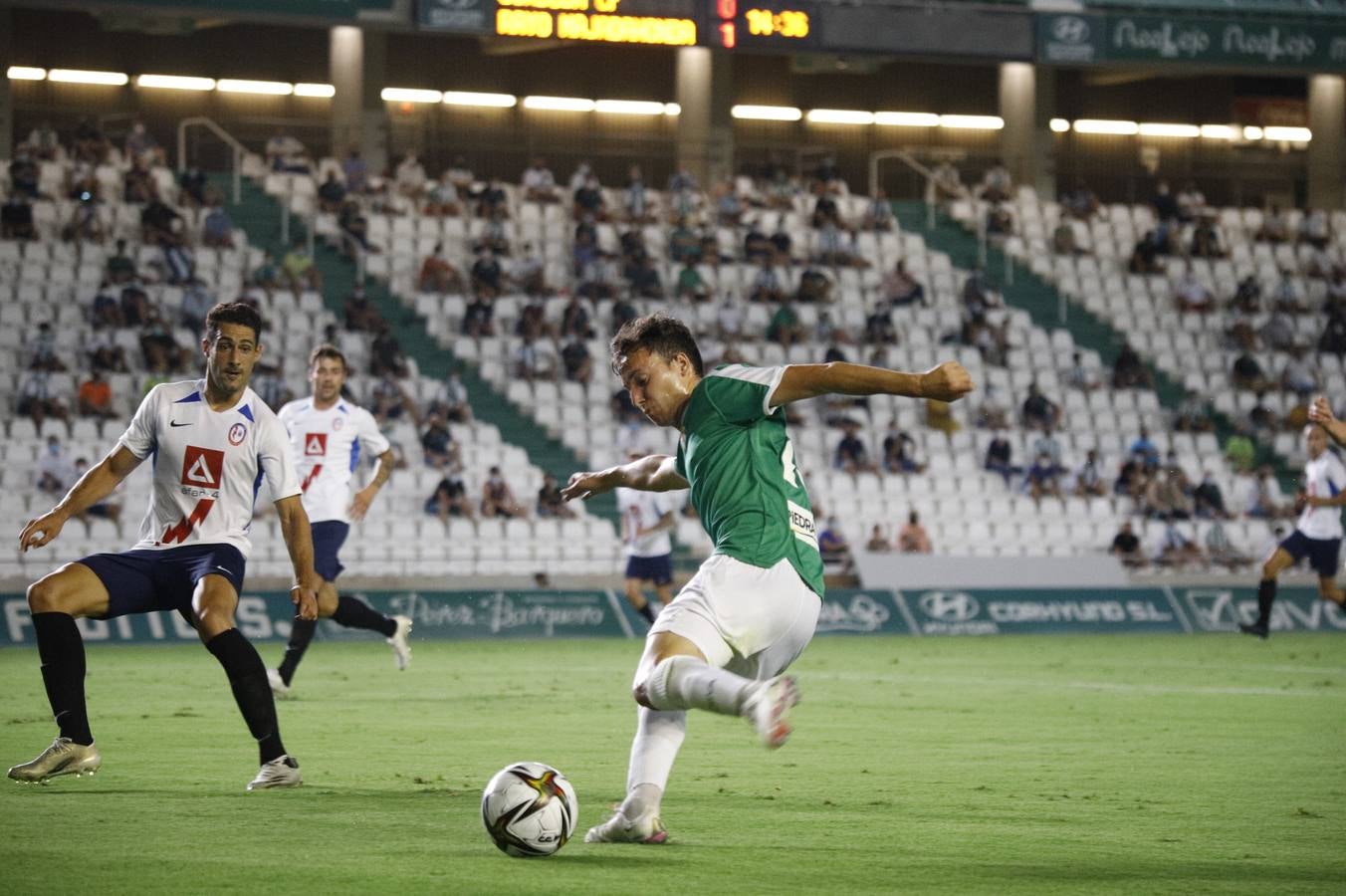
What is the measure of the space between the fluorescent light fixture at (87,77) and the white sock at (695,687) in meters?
33.6

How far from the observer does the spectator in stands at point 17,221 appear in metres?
29.8

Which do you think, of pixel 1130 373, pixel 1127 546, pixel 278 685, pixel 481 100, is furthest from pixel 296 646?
pixel 481 100

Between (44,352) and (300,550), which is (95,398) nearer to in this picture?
(44,352)

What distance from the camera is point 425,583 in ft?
86.5

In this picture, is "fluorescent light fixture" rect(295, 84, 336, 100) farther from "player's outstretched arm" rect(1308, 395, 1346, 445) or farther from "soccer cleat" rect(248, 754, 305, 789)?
"soccer cleat" rect(248, 754, 305, 789)

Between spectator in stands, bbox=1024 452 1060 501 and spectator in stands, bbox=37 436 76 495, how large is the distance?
1491 centimetres

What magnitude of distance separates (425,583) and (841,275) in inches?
464

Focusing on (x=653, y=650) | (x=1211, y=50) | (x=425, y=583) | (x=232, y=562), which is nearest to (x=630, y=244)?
(x=425, y=583)

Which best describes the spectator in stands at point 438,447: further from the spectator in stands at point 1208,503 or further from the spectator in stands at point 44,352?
the spectator in stands at point 1208,503

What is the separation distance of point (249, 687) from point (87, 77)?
31.6 metres

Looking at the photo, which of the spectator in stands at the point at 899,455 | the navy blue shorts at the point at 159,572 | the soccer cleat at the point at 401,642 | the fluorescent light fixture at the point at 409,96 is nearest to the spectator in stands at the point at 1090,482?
the spectator in stands at the point at 899,455

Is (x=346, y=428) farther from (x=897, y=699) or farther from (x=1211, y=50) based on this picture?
(x=1211, y=50)

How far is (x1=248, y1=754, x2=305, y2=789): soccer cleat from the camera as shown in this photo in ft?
30.4

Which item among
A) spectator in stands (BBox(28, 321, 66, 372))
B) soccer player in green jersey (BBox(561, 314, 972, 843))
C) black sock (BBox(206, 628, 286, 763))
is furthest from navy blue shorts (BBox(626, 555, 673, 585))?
soccer player in green jersey (BBox(561, 314, 972, 843))
